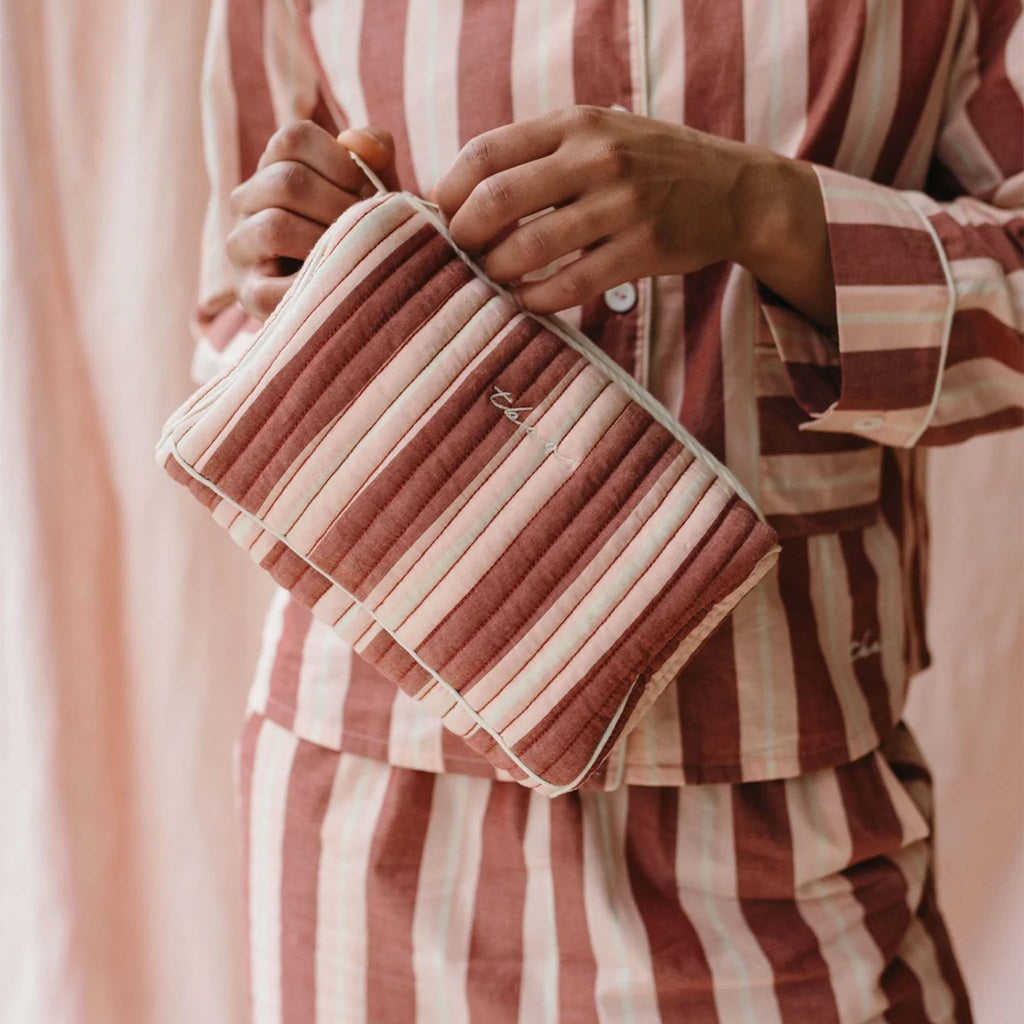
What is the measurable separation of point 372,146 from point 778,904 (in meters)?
0.45

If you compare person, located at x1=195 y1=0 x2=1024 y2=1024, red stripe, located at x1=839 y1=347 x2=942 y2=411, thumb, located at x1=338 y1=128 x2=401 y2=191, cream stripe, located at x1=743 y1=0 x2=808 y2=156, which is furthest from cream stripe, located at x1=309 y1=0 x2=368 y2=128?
red stripe, located at x1=839 y1=347 x2=942 y2=411

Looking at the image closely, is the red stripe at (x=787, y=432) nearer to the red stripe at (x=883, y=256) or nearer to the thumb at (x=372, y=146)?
the red stripe at (x=883, y=256)

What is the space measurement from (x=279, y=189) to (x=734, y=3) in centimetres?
25

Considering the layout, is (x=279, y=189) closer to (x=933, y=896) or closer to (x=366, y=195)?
(x=366, y=195)

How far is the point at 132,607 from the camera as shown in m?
1.01

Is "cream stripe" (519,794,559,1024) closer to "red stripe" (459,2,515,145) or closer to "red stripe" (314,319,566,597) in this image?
"red stripe" (314,319,566,597)

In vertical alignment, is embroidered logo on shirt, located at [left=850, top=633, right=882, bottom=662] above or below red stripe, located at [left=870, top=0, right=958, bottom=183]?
below

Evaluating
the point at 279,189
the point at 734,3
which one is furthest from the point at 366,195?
the point at 734,3

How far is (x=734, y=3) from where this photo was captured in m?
0.54

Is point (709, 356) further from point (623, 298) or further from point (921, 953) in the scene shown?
point (921, 953)

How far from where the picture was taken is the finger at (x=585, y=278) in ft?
1.46

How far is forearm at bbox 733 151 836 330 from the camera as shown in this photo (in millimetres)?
473

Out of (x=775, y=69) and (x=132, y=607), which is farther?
(x=132, y=607)

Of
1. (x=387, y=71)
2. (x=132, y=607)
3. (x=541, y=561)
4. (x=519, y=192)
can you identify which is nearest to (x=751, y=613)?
(x=541, y=561)
